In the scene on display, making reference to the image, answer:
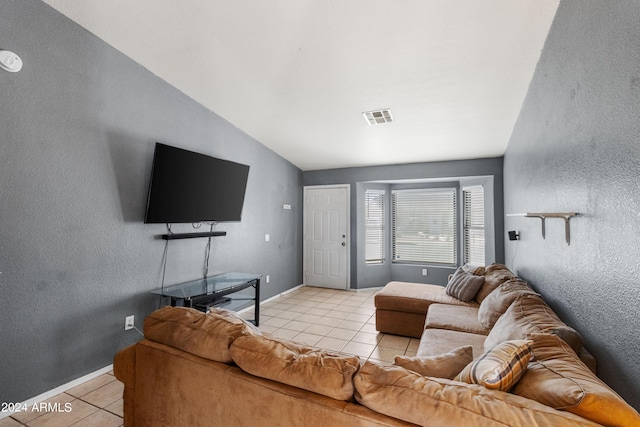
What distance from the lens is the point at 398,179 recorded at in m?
5.54

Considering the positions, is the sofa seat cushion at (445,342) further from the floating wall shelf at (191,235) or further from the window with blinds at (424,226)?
the window with blinds at (424,226)

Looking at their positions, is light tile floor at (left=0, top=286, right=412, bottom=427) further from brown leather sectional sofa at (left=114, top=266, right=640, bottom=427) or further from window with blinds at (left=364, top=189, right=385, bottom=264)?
brown leather sectional sofa at (left=114, top=266, right=640, bottom=427)

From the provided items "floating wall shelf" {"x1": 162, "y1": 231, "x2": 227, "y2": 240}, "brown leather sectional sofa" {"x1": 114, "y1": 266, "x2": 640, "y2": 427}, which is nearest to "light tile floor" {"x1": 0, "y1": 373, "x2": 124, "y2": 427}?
"brown leather sectional sofa" {"x1": 114, "y1": 266, "x2": 640, "y2": 427}

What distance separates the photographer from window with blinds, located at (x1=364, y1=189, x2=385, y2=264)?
19.9ft

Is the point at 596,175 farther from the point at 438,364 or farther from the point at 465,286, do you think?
the point at 465,286

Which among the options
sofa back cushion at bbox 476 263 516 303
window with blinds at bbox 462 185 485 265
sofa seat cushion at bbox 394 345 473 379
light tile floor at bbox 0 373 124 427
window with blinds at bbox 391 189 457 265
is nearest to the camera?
sofa seat cushion at bbox 394 345 473 379

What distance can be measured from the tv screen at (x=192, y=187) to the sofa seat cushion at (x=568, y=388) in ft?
10.6

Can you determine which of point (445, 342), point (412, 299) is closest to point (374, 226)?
point (412, 299)

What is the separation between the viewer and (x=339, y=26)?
2.33 m

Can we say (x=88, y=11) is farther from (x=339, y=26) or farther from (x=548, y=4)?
(x=548, y=4)

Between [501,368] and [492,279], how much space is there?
8.25ft

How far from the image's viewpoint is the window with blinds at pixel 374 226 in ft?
19.9

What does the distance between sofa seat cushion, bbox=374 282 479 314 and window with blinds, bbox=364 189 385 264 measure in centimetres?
220

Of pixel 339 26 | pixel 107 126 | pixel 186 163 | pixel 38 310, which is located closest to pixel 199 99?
pixel 186 163
